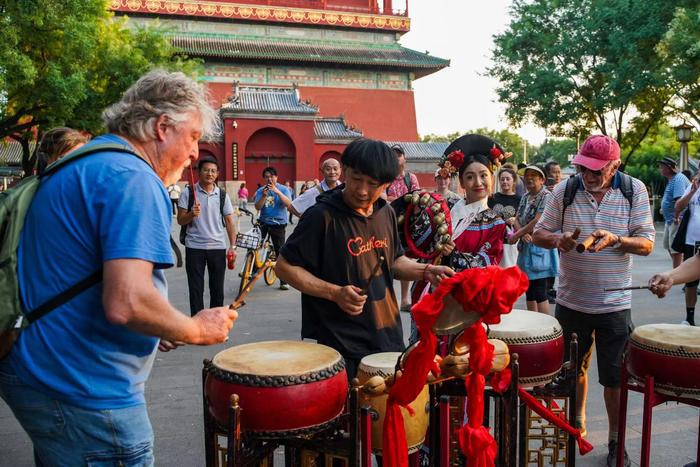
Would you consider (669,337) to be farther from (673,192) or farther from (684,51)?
(684,51)

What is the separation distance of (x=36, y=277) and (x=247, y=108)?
2890cm

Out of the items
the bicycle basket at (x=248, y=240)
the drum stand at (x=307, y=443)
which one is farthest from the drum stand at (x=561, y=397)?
the bicycle basket at (x=248, y=240)

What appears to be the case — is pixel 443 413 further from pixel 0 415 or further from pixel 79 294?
pixel 0 415

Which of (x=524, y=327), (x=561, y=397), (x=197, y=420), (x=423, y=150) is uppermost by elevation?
(x=423, y=150)

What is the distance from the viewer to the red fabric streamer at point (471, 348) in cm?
215

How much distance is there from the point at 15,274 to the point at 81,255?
0.68ft

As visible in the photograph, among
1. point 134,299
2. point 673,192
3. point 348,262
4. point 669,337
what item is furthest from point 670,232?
point 134,299

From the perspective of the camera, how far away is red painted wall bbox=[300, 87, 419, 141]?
33.5m

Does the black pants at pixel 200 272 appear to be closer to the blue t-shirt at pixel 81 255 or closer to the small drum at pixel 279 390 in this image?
the small drum at pixel 279 390

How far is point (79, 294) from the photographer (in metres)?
1.76

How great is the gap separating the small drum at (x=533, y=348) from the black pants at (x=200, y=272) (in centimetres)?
399

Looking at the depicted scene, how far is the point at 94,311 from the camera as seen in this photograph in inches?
70.1

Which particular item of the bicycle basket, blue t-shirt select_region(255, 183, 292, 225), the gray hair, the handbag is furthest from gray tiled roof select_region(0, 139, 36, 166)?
the gray hair

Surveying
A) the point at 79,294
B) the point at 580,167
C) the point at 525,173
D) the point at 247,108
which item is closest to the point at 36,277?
the point at 79,294
